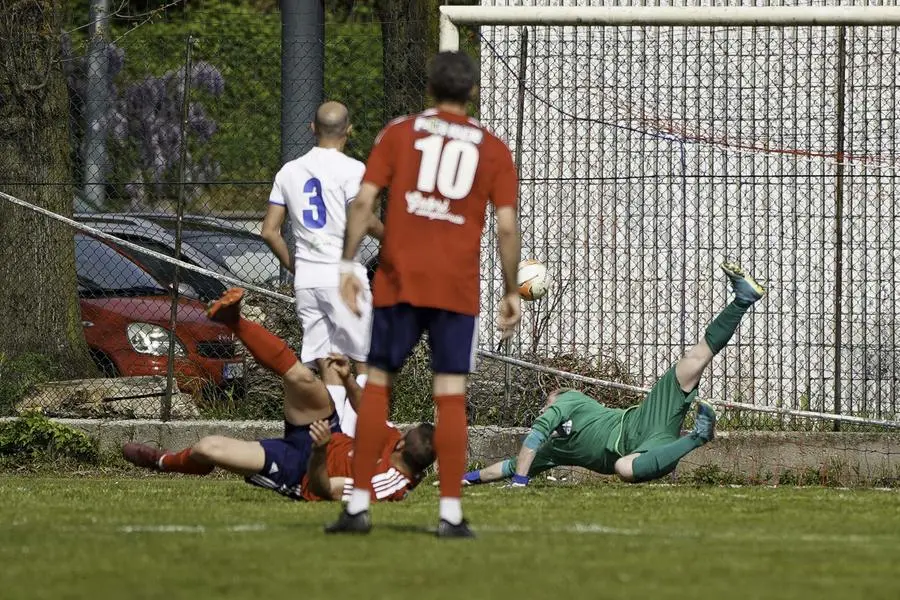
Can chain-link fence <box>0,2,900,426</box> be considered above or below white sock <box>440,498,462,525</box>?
above

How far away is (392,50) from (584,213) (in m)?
1.86

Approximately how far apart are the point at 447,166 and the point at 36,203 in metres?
6.72

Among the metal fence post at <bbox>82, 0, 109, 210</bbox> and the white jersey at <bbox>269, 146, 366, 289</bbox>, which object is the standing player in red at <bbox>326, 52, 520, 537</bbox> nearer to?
the white jersey at <bbox>269, 146, 366, 289</bbox>

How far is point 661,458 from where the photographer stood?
9.25 m

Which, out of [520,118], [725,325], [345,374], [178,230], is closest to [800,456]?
[725,325]

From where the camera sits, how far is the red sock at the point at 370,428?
257 inches

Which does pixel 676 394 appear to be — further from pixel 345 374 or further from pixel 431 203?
pixel 431 203

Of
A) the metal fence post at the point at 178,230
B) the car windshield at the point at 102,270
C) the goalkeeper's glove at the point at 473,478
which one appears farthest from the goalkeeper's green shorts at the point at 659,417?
the car windshield at the point at 102,270

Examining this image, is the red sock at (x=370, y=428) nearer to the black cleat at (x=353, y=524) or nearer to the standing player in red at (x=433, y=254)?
the standing player in red at (x=433, y=254)

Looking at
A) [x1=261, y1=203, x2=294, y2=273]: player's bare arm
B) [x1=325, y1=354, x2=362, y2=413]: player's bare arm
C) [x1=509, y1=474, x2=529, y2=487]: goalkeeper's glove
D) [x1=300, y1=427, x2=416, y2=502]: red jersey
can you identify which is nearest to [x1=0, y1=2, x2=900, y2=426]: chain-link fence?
[x1=509, y1=474, x2=529, y2=487]: goalkeeper's glove

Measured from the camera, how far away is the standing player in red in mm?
6469

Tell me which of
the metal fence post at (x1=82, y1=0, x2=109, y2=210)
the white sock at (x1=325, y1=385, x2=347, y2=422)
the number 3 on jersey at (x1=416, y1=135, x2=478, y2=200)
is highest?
the metal fence post at (x1=82, y1=0, x2=109, y2=210)

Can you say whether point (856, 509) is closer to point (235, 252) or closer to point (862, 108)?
point (862, 108)

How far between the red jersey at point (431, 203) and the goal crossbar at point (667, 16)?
5.22 m
